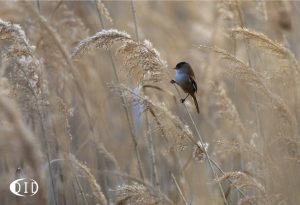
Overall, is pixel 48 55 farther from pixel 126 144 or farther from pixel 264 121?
pixel 264 121

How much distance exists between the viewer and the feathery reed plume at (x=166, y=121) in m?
2.52

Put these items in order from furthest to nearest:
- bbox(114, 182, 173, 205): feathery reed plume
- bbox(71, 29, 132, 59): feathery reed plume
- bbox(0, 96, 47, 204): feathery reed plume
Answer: bbox(71, 29, 132, 59): feathery reed plume < bbox(114, 182, 173, 205): feathery reed plume < bbox(0, 96, 47, 204): feathery reed plume

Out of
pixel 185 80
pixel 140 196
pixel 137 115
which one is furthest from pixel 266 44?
pixel 137 115

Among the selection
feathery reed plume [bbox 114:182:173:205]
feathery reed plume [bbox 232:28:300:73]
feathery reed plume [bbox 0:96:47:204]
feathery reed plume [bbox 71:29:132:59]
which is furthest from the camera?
feathery reed plume [bbox 232:28:300:73]

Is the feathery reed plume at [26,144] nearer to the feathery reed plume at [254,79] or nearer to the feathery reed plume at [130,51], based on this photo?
the feathery reed plume at [130,51]

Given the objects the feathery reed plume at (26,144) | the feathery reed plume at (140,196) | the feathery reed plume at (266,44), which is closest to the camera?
the feathery reed plume at (26,144)

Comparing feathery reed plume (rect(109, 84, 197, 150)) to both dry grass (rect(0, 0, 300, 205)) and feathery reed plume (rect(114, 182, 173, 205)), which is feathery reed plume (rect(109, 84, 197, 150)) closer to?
dry grass (rect(0, 0, 300, 205))

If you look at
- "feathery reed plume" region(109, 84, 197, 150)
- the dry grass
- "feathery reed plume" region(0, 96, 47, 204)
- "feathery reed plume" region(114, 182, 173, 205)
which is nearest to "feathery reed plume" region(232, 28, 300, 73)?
the dry grass

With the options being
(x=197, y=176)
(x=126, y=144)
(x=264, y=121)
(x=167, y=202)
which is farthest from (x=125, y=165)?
(x=167, y=202)

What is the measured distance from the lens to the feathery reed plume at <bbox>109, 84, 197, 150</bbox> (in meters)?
2.52

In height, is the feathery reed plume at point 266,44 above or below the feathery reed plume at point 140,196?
above

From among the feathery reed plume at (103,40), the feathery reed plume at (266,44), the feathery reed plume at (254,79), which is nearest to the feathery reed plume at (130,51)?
the feathery reed plume at (103,40)

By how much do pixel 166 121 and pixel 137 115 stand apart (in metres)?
0.96

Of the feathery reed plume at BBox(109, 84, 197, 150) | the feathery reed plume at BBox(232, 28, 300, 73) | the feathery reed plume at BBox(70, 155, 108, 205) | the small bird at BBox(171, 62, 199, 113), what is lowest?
the feathery reed plume at BBox(70, 155, 108, 205)
